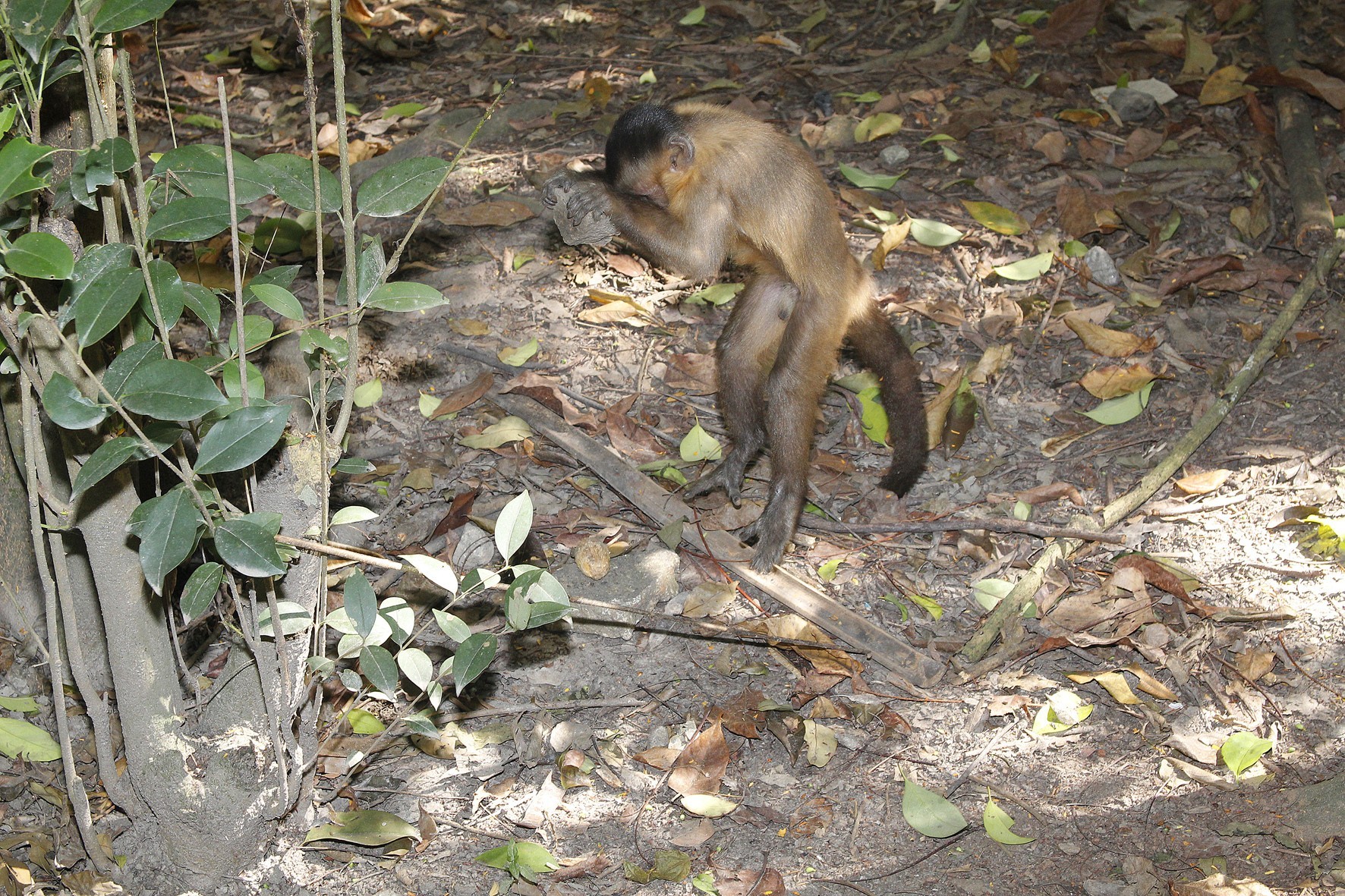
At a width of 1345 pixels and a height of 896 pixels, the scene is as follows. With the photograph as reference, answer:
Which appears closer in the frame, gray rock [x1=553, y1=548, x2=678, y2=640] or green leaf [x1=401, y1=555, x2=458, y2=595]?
green leaf [x1=401, y1=555, x2=458, y2=595]

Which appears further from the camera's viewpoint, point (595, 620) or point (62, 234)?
point (595, 620)

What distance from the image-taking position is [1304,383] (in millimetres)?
3908

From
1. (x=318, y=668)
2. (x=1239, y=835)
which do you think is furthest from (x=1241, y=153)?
(x=318, y=668)

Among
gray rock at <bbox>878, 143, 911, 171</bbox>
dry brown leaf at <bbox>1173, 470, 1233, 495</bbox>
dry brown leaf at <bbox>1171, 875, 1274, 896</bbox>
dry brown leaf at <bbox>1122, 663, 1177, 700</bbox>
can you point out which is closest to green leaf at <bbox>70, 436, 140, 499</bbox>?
dry brown leaf at <bbox>1171, 875, 1274, 896</bbox>

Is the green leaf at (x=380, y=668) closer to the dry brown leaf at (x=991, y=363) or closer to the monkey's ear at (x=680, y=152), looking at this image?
the monkey's ear at (x=680, y=152)

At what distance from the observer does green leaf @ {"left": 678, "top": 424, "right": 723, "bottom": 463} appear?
12.6 feet

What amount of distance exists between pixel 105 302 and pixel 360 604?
2.31 ft

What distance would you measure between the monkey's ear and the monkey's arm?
14cm

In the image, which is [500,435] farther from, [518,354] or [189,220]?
[189,220]

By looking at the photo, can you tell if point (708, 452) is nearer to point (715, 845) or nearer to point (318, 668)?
point (715, 845)

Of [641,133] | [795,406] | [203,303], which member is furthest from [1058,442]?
[203,303]

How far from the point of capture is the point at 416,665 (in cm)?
226

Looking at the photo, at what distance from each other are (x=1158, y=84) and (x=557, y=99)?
2.79m

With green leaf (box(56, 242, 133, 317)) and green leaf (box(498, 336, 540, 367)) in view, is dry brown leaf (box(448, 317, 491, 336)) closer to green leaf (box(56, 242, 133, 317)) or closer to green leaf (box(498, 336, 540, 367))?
green leaf (box(498, 336, 540, 367))
